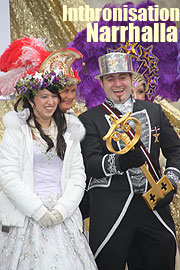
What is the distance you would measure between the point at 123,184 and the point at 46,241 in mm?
598

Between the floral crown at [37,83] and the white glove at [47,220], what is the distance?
0.68 metres

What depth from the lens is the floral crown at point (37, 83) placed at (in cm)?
250

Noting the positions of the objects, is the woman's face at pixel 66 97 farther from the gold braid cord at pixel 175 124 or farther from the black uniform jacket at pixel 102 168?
the gold braid cord at pixel 175 124

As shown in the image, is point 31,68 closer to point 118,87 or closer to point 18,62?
point 18,62

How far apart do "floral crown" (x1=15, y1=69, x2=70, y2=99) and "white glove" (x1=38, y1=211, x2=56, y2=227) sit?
68cm

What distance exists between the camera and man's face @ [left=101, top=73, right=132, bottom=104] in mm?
2752

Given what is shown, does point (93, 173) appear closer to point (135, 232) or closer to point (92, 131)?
point (92, 131)

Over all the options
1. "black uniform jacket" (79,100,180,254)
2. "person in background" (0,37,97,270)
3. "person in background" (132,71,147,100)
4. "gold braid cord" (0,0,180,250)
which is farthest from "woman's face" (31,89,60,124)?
"gold braid cord" (0,0,180,250)

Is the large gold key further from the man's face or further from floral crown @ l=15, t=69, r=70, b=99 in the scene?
floral crown @ l=15, t=69, r=70, b=99

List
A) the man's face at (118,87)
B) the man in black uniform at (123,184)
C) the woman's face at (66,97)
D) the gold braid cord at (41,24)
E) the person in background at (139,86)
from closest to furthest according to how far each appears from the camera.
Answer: the man in black uniform at (123,184) → the man's face at (118,87) → the woman's face at (66,97) → the person in background at (139,86) → the gold braid cord at (41,24)

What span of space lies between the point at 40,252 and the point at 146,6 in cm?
199

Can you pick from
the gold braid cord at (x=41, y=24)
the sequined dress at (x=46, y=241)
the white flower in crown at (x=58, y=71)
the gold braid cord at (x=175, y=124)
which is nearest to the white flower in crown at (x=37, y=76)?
the white flower in crown at (x=58, y=71)

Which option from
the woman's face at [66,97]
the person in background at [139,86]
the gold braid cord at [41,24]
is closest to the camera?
the woman's face at [66,97]

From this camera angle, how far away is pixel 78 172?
2.54 meters
